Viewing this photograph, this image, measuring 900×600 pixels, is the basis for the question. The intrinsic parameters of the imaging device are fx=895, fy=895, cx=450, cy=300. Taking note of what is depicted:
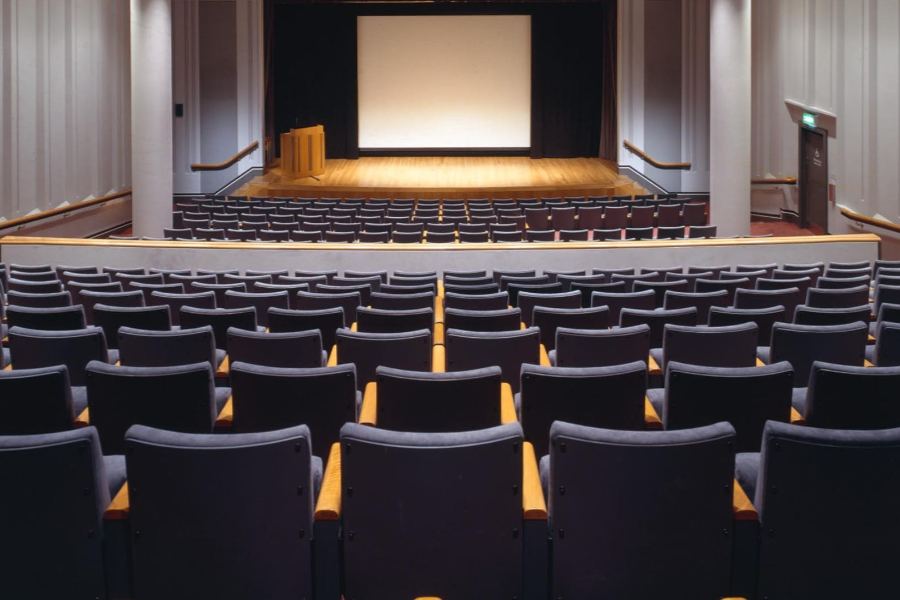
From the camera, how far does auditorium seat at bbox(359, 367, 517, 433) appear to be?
123 inches

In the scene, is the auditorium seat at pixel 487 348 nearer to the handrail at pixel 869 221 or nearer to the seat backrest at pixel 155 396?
the seat backrest at pixel 155 396

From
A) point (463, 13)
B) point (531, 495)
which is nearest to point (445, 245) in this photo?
point (531, 495)

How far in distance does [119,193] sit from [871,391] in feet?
57.1

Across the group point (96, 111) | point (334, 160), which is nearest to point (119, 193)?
point (96, 111)

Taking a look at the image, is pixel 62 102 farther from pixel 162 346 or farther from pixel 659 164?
pixel 162 346

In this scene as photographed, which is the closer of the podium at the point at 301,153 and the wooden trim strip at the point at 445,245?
the wooden trim strip at the point at 445,245

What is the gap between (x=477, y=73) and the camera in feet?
76.9

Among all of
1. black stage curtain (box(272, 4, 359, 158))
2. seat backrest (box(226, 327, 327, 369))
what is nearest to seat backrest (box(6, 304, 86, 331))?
seat backrest (box(226, 327, 327, 369))

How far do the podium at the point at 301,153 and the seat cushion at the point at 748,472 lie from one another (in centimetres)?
1871

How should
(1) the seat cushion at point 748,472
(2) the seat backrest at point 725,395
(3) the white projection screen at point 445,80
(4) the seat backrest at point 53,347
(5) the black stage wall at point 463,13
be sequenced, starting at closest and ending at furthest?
(1) the seat cushion at point 748,472, (2) the seat backrest at point 725,395, (4) the seat backrest at point 53,347, (3) the white projection screen at point 445,80, (5) the black stage wall at point 463,13

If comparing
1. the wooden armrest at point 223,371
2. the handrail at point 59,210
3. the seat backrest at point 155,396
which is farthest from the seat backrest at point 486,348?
the handrail at point 59,210

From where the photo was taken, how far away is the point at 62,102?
50.8 feet

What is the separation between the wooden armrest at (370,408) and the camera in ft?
10.5

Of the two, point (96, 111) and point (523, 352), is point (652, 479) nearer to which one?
point (523, 352)
